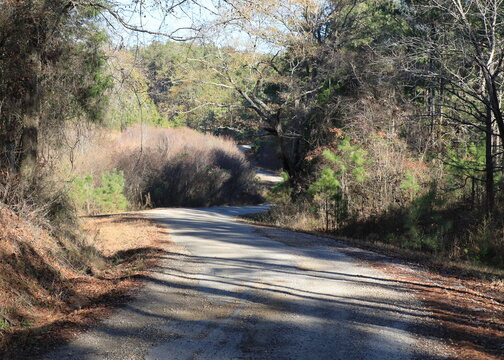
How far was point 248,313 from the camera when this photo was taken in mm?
7152

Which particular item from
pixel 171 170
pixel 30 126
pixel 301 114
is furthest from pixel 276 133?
pixel 30 126

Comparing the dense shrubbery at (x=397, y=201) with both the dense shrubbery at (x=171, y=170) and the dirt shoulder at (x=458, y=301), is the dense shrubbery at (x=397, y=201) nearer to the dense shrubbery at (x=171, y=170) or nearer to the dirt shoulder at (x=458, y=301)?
the dirt shoulder at (x=458, y=301)

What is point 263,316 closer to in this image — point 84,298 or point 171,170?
point 84,298

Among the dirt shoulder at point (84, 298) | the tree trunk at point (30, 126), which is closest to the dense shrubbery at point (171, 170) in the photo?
the dirt shoulder at point (84, 298)

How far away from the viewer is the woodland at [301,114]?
11.2 metres

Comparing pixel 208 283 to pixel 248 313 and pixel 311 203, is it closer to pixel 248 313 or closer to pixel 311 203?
pixel 248 313

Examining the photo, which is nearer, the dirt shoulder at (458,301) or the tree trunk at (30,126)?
the dirt shoulder at (458,301)

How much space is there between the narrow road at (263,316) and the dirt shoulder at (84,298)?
324mm

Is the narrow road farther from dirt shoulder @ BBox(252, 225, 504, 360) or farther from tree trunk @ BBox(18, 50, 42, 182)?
tree trunk @ BBox(18, 50, 42, 182)

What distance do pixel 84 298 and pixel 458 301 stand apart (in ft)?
19.6

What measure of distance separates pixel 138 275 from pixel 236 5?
17.4 feet

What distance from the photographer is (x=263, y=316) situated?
7.00 meters

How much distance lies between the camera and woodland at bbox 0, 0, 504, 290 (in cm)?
1122

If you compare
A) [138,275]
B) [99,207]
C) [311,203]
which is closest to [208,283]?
[138,275]
